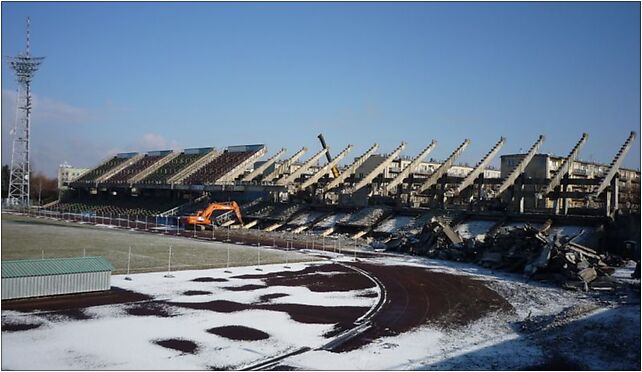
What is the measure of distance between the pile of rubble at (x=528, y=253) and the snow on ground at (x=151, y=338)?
1087cm

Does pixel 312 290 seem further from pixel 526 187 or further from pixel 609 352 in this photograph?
pixel 526 187

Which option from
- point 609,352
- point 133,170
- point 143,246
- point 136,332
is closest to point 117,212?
point 133,170

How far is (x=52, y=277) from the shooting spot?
18719 millimetres

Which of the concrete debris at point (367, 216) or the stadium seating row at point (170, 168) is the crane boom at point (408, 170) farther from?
the stadium seating row at point (170, 168)

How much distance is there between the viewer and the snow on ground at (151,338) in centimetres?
1241

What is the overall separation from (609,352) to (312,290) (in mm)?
11520

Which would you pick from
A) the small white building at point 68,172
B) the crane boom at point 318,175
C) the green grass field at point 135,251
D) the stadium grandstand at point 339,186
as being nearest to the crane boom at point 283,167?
the stadium grandstand at point 339,186

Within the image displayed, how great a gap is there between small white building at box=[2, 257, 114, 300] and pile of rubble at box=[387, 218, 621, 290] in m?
19.4

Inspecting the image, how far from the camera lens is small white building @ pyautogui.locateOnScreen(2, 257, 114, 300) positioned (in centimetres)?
1800

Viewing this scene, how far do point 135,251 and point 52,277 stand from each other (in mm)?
13796

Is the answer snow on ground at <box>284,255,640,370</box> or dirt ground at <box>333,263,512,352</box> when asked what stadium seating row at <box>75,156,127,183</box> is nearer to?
dirt ground at <box>333,263,512,352</box>

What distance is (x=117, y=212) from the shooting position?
261ft

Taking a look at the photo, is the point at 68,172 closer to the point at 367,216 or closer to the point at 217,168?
the point at 217,168

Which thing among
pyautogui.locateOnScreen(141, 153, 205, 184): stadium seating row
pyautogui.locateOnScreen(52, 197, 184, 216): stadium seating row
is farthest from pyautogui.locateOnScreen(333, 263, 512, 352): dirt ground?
pyautogui.locateOnScreen(141, 153, 205, 184): stadium seating row
